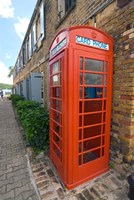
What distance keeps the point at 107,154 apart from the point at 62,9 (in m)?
5.07

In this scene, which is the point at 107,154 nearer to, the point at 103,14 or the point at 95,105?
the point at 95,105

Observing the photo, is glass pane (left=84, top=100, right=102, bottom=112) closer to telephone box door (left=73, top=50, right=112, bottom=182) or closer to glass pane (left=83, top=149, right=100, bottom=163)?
telephone box door (left=73, top=50, right=112, bottom=182)

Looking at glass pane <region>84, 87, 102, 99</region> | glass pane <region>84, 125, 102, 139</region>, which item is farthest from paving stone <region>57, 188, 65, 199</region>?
glass pane <region>84, 87, 102, 99</region>

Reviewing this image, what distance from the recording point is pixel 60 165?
8.87 feet

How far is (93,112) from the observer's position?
8.39 ft

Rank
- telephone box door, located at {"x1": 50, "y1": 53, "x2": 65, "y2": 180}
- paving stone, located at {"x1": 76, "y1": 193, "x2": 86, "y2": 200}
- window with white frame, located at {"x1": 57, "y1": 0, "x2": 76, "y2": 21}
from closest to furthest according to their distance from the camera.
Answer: paving stone, located at {"x1": 76, "y1": 193, "x2": 86, "y2": 200}
telephone box door, located at {"x1": 50, "y1": 53, "x2": 65, "y2": 180}
window with white frame, located at {"x1": 57, "y1": 0, "x2": 76, "y2": 21}

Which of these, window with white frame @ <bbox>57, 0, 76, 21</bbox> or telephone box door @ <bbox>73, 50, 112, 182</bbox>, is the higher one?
window with white frame @ <bbox>57, 0, 76, 21</bbox>

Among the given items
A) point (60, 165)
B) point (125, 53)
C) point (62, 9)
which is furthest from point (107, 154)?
point (62, 9)

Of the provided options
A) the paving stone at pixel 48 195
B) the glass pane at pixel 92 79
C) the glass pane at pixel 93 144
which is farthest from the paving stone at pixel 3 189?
the glass pane at pixel 92 79

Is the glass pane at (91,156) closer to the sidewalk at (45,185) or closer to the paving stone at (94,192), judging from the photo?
the sidewalk at (45,185)

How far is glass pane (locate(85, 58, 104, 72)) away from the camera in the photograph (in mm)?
2433

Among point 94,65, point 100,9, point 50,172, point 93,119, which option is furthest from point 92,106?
point 100,9

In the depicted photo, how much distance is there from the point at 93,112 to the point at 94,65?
86cm

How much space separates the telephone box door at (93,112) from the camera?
7.84ft
